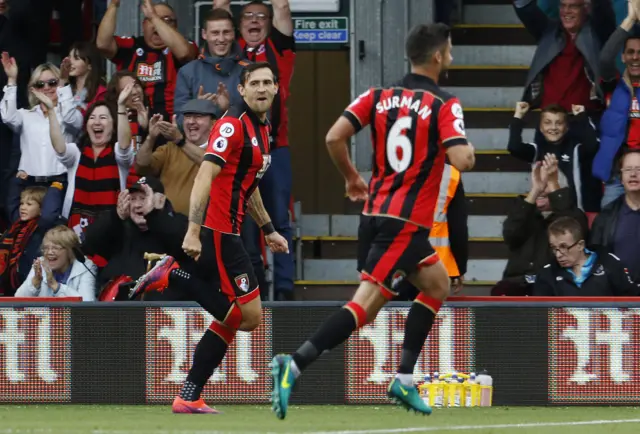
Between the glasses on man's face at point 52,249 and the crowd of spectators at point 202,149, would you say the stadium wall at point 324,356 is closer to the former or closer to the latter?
the crowd of spectators at point 202,149

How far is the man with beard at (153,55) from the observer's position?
45.8ft

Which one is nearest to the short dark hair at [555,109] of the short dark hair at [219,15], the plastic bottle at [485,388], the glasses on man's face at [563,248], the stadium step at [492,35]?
the glasses on man's face at [563,248]

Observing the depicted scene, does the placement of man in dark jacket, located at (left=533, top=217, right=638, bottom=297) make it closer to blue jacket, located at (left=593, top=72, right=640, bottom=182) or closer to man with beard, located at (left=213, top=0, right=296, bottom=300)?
blue jacket, located at (left=593, top=72, right=640, bottom=182)

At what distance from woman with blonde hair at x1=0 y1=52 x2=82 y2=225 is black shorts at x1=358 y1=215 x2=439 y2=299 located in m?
5.35

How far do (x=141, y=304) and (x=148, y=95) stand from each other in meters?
3.21

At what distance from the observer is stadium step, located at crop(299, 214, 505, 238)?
14609 millimetres

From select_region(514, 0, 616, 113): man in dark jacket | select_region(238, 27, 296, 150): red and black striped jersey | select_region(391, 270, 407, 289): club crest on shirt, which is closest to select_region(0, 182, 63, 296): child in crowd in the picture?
select_region(238, 27, 296, 150): red and black striped jersey

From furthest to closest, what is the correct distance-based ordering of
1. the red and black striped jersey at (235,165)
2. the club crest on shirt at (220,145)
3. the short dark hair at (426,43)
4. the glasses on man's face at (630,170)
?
the glasses on man's face at (630,170), the red and black striped jersey at (235,165), the club crest on shirt at (220,145), the short dark hair at (426,43)

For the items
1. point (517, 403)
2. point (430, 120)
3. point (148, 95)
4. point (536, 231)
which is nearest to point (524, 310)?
point (517, 403)

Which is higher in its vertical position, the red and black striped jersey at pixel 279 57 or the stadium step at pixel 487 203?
the red and black striped jersey at pixel 279 57

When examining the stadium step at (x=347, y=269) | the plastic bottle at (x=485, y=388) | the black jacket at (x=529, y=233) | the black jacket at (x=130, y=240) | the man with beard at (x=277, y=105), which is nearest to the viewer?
the plastic bottle at (x=485, y=388)

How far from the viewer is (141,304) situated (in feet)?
37.4

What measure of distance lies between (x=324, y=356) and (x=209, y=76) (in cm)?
311

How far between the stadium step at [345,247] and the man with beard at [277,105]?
3.53 feet
